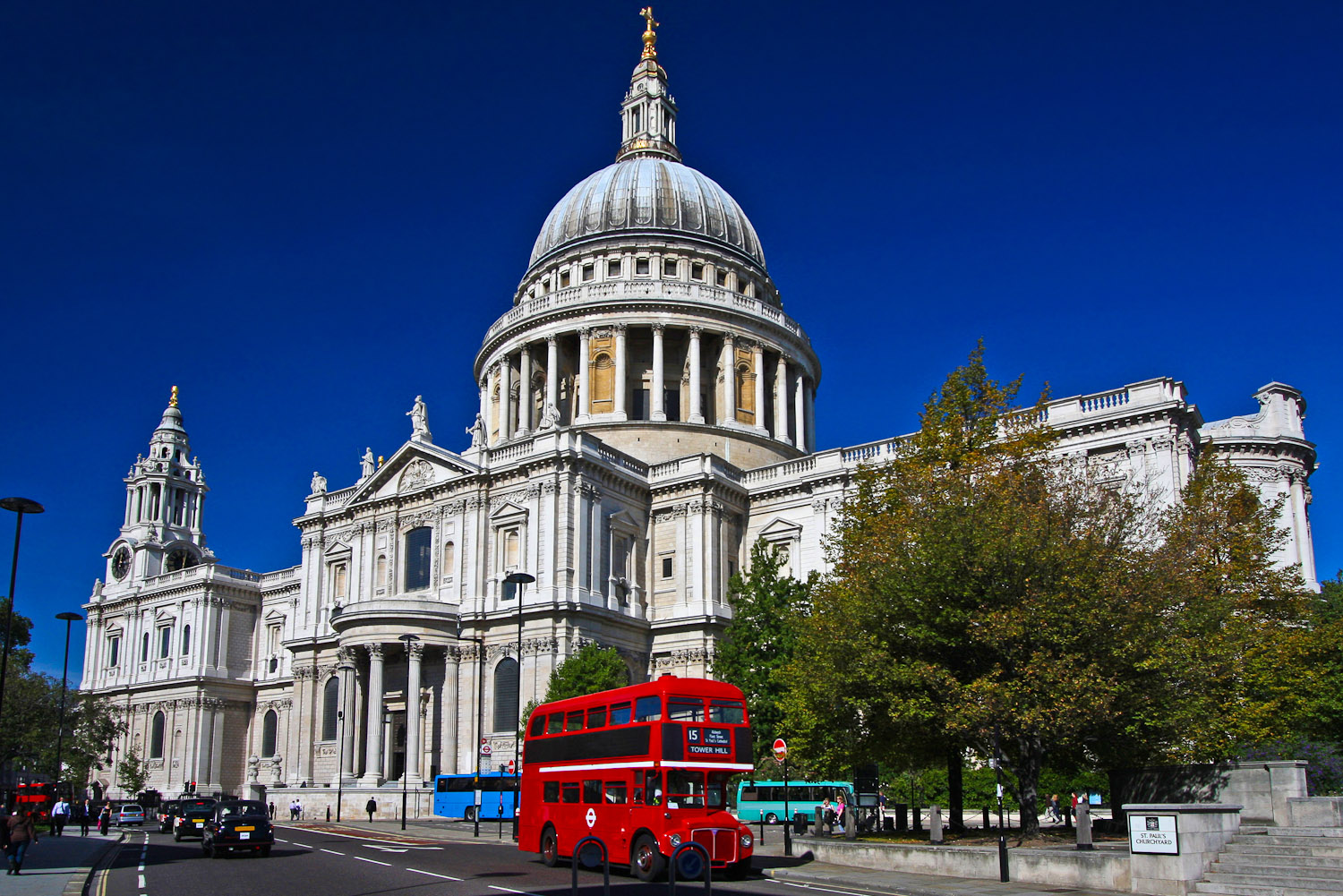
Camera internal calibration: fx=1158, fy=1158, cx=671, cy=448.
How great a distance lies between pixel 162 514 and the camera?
9231cm

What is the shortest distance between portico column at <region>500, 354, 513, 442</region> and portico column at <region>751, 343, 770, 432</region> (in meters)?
15.7

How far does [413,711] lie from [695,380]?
27.0m

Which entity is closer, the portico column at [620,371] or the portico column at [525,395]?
the portico column at [620,371]

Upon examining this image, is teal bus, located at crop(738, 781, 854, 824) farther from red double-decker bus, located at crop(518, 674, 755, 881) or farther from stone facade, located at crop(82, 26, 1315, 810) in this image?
red double-decker bus, located at crop(518, 674, 755, 881)

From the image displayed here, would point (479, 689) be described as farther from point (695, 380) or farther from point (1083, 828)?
point (1083, 828)

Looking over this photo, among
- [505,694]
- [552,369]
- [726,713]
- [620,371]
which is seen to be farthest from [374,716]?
[726,713]

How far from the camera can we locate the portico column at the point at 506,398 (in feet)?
243

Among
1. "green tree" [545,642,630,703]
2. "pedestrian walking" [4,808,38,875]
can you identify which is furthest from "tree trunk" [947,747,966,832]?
"pedestrian walking" [4,808,38,875]

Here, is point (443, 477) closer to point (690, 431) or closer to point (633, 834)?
point (690, 431)

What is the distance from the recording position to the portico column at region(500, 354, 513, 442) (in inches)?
2916

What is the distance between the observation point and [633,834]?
Answer: 25.3 metres

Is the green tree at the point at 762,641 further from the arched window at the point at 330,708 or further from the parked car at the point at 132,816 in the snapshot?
the parked car at the point at 132,816

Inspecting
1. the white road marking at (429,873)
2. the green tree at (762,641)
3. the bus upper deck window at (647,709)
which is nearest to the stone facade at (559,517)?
the green tree at (762,641)

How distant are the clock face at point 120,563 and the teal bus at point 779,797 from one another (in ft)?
210
